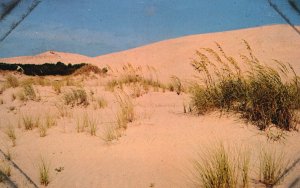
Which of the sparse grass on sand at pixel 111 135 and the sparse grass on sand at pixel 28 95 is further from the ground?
the sparse grass on sand at pixel 28 95

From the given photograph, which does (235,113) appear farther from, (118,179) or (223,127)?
(118,179)

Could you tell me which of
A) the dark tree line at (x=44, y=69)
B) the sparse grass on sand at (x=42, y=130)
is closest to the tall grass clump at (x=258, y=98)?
the sparse grass on sand at (x=42, y=130)

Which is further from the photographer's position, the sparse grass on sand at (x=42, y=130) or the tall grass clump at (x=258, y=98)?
A: the sparse grass on sand at (x=42, y=130)

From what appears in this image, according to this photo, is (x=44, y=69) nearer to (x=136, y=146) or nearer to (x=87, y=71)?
(x=87, y=71)

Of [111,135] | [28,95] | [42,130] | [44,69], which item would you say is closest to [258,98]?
[111,135]

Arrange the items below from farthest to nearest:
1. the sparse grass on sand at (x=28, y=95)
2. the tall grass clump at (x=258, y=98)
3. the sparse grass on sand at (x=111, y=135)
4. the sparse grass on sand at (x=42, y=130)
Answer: the sparse grass on sand at (x=28, y=95) < the sparse grass on sand at (x=42, y=130) < the tall grass clump at (x=258, y=98) < the sparse grass on sand at (x=111, y=135)

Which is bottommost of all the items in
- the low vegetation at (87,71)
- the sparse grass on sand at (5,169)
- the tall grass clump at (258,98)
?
the sparse grass on sand at (5,169)

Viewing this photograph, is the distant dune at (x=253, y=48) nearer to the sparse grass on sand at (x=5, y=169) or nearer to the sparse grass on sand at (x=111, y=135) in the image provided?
the sparse grass on sand at (x=111, y=135)

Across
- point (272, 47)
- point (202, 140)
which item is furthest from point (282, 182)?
point (272, 47)

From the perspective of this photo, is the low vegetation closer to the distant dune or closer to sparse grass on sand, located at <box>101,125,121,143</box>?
the distant dune

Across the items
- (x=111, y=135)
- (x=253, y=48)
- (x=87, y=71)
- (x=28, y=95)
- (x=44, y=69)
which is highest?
(x=253, y=48)

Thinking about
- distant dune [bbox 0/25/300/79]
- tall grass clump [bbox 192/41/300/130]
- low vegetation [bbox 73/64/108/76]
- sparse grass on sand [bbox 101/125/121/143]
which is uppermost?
distant dune [bbox 0/25/300/79]

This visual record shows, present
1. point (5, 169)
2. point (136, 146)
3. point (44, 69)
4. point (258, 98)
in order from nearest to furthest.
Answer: point (5, 169) < point (136, 146) < point (258, 98) < point (44, 69)

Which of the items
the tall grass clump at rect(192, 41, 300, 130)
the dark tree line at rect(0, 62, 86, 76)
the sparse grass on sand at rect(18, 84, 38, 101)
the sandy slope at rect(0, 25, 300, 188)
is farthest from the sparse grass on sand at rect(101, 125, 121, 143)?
the dark tree line at rect(0, 62, 86, 76)
